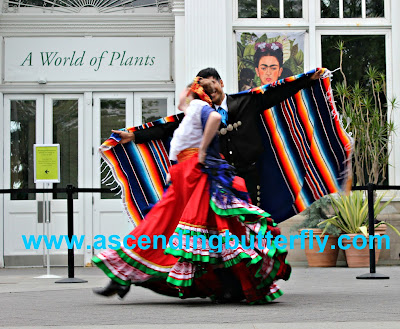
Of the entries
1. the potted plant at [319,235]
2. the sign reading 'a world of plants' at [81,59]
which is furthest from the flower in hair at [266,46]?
the potted plant at [319,235]

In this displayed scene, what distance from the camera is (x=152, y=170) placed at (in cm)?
762

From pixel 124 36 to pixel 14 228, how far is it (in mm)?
3140

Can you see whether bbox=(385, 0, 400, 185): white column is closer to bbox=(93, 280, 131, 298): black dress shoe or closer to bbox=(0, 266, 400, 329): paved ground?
bbox=(0, 266, 400, 329): paved ground

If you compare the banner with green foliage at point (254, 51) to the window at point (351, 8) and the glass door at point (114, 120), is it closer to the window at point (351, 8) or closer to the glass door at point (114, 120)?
the window at point (351, 8)

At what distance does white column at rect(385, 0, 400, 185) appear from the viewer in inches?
483

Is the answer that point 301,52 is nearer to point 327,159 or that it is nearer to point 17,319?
point 327,159

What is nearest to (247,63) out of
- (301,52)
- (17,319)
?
(301,52)

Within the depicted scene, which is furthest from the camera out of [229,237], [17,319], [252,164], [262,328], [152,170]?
[152,170]

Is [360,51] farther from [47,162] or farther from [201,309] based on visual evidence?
[201,309]

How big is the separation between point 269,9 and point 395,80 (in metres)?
2.01

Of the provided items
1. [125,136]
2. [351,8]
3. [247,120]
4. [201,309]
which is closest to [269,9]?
[351,8]

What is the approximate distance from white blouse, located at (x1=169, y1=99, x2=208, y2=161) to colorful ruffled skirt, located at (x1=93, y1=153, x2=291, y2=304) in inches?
4.6

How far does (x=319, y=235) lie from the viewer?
461 inches

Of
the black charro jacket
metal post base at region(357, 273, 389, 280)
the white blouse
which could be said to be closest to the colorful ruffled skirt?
the white blouse
